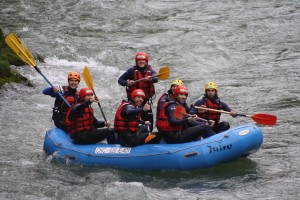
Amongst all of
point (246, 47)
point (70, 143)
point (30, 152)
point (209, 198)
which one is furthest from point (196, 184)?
point (246, 47)

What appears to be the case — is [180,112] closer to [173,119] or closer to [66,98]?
[173,119]

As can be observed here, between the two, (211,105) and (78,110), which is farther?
(211,105)

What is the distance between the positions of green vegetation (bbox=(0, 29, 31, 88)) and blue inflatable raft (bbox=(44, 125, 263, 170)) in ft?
15.9

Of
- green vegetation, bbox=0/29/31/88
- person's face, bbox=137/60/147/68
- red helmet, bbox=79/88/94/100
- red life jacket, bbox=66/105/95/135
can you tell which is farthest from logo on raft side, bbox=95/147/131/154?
green vegetation, bbox=0/29/31/88

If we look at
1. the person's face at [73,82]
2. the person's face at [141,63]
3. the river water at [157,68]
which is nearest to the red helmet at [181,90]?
the river water at [157,68]

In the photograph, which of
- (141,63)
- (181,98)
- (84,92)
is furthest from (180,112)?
(141,63)

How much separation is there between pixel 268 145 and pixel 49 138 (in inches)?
150

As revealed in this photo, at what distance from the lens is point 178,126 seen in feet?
31.3

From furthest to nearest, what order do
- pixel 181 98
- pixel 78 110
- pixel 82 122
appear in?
pixel 82 122, pixel 78 110, pixel 181 98

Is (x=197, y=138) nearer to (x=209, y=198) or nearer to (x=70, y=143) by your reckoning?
(x=209, y=198)

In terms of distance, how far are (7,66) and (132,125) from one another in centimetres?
537

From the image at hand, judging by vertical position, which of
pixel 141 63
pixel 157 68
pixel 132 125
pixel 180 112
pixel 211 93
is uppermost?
pixel 141 63

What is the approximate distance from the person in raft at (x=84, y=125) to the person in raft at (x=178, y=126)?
92 cm

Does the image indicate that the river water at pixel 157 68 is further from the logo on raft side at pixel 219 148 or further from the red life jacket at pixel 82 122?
the red life jacket at pixel 82 122
